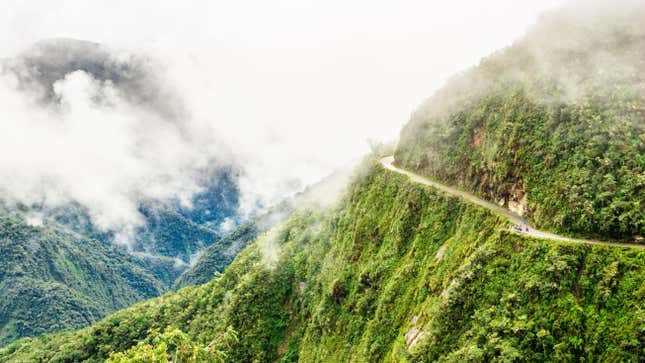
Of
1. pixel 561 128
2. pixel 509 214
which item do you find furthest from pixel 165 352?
pixel 561 128

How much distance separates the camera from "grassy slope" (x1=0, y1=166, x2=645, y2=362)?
37.7 m

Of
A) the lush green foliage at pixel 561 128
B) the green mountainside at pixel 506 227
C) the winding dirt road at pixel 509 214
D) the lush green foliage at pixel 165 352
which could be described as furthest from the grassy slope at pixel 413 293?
the lush green foliage at pixel 165 352

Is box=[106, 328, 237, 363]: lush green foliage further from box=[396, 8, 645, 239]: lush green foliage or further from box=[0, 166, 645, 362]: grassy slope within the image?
box=[396, 8, 645, 239]: lush green foliage

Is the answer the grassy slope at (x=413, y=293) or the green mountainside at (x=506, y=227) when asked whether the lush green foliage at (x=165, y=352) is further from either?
the grassy slope at (x=413, y=293)

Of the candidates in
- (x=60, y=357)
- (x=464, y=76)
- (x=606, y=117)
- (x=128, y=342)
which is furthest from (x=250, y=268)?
(x=606, y=117)

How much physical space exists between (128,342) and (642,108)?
141777mm

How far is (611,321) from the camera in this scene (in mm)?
35812

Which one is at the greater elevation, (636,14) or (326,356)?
(636,14)

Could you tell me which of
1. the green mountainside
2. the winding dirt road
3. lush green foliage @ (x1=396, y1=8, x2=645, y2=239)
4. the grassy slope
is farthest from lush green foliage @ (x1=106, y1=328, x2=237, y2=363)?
lush green foliage @ (x1=396, y1=8, x2=645, y2=239)

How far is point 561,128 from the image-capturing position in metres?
50.9

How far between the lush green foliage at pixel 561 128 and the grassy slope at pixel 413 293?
5035 mm

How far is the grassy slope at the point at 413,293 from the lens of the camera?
124 ft

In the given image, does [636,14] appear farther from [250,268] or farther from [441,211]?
[250,268]

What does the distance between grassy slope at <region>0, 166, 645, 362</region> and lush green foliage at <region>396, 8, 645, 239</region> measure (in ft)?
16.5
